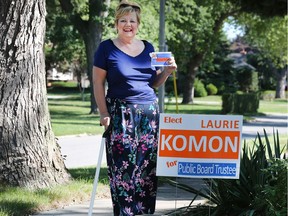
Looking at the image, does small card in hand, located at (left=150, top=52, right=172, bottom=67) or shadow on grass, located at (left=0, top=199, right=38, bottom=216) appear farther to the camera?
shadow on grass, located at (left=0, top=199, right=38, bottom=216)

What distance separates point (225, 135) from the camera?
5.05 metres

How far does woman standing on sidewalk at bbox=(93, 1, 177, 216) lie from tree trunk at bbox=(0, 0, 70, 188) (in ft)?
7.20

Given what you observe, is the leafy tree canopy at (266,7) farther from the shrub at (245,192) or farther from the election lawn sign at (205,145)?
the election lawn sign at (205,145)

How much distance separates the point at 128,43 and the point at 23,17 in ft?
8.30

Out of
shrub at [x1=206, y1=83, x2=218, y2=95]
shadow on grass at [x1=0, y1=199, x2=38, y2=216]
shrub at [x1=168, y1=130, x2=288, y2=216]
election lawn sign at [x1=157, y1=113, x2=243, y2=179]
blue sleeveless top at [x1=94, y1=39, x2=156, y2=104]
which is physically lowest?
shrub at [x1=206, y1=83, x2=218, y2=95]

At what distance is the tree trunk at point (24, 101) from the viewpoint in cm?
705

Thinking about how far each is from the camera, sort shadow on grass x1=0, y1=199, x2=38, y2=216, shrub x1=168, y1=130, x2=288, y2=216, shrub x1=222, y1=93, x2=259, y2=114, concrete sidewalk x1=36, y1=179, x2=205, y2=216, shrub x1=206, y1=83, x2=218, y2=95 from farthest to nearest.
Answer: shrub x1=206, y1=83, x2=218, y2=95 → shrub x1=222, y1=93, x2=259, y2=114 → concrete sidewalk x1=36, y1=179, x2=205, y2=216 → shadow on grass x1=0, y1=199, x2=38, y2=216 → shrub x1=168, y1=130, x2=288, y2=216

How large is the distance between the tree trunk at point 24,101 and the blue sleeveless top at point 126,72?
2.30 meters

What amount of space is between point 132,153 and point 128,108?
0.37 meters

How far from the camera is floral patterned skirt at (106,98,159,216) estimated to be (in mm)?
5066

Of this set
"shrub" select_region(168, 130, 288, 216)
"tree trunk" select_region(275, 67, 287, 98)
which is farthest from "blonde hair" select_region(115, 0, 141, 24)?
"tree trunk" select_region(275, 67, 287, 98)

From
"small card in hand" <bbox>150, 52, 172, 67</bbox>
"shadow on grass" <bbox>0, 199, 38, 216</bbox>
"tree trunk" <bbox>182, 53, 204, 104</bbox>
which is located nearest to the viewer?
"small card in hand" <bbox>150, 52, 172, 67</bbox>

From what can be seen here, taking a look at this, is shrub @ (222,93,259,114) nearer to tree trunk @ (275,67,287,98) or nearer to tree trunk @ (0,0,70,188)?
tree trunk @ (0,0,70,188)

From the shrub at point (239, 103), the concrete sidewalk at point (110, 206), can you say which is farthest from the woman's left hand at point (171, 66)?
the shrub at point (239, 103)
